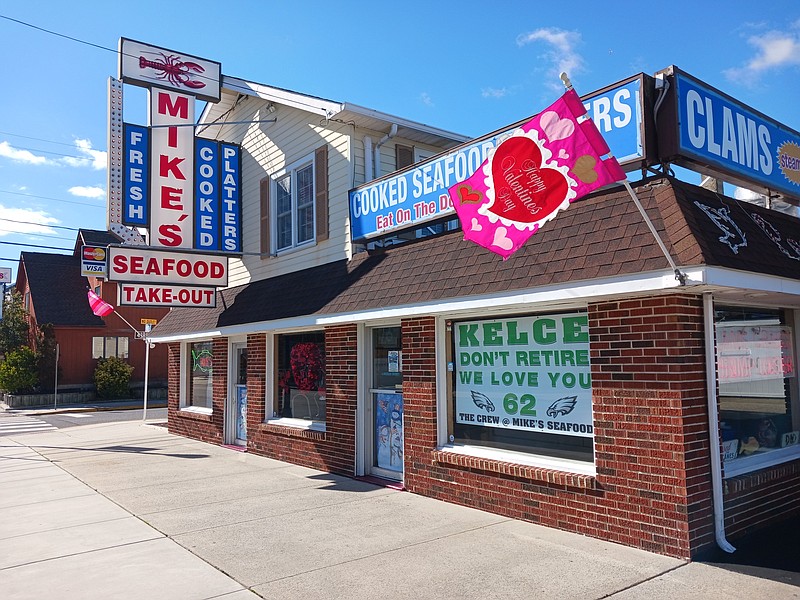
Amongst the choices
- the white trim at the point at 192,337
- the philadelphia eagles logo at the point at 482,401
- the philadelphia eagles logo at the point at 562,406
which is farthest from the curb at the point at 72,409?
the philadelphia eagles logo at the point at 562,406

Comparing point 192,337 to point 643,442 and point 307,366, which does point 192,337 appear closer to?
point 307,366

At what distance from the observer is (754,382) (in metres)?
6.62

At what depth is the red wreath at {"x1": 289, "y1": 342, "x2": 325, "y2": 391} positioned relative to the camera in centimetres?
1041

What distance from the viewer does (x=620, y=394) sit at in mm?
5781

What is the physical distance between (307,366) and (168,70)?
244 inches

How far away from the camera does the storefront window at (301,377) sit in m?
10.4

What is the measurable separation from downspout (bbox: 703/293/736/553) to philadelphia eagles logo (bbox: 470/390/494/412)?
7.93 ft

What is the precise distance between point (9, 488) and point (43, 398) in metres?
20.5

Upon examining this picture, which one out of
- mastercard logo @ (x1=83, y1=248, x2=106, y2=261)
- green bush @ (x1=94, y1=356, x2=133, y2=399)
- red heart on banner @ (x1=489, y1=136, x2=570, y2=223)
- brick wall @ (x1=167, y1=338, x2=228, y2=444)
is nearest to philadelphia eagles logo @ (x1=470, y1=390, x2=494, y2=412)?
red heart on banner @ (x1=489, y1=136, x2=570, y2=223)

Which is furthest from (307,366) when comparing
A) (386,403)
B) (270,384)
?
(386,403)

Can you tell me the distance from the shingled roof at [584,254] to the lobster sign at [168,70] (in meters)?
5.45

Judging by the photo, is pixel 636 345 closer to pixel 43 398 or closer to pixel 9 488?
pixel 9 488

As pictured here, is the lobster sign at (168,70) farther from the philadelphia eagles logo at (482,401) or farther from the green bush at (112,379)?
the green bush at (112,379)

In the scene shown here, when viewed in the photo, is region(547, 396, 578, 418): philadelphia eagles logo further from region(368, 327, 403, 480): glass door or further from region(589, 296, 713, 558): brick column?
region(368, 327, 403, 480): glass door
